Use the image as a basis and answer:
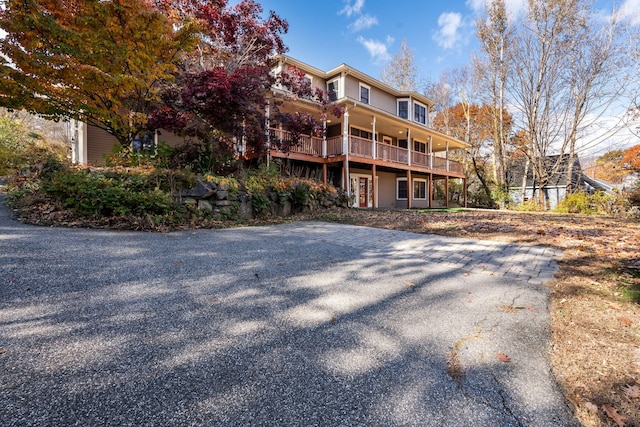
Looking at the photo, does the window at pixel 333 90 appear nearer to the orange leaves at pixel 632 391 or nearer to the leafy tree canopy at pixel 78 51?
the leafy tree canopy at pixel 78 51

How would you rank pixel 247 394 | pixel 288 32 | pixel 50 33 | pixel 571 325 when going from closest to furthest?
pixel 247 394
pixel 571 325
pixel 50 33
pixel 288 32

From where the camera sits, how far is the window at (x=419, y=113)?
19094 mm

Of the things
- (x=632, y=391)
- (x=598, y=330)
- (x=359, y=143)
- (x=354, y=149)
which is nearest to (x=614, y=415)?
(x=632, y=391)

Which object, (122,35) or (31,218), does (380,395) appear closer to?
(31,218)

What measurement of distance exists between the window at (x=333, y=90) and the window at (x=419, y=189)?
8.24 meters

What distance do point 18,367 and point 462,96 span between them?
27.9 m

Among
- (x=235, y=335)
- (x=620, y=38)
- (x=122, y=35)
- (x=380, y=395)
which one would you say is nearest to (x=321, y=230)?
(x=235, y=335)

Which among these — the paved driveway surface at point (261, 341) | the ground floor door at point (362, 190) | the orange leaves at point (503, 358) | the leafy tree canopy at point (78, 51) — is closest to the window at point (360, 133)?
the ground floor door at point (362, 190)

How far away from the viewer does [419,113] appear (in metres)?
19.5

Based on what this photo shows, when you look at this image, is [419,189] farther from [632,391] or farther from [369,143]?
[632,391]

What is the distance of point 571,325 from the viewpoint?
2301mm

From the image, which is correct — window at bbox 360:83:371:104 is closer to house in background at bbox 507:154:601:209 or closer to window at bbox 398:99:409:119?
window at bbox 398:99:409:119

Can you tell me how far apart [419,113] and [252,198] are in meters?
16.0

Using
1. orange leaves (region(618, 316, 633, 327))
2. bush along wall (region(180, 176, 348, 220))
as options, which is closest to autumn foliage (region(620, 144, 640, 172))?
bush along wall (region(180, 176, 348, 220))
